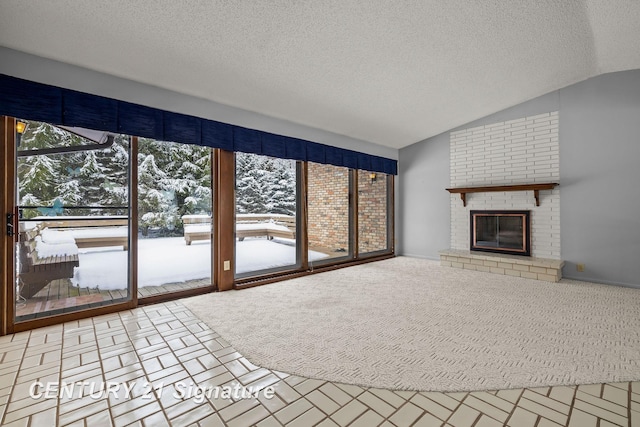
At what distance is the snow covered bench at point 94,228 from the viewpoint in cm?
294

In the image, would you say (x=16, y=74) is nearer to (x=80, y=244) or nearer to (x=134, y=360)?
(x=80, y=244)

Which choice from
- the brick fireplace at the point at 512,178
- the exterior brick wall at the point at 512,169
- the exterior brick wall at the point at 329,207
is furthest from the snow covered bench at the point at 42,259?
the exterior brick wall at the point at 512,169

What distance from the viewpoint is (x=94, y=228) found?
10.3ft

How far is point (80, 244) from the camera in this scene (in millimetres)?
3088

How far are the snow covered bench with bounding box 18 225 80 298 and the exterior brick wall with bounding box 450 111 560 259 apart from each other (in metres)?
5.87

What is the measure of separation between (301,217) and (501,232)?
138 inches

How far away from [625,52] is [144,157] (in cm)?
591

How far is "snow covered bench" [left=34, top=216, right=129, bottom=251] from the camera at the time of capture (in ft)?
9.65

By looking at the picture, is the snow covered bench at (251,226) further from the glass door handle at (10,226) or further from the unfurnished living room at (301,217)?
the glass door handle at (10,226)

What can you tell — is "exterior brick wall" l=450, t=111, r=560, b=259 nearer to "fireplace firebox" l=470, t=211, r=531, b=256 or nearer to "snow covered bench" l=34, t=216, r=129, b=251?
"fireplace firebox" l=470, t=211, r=531, b=256

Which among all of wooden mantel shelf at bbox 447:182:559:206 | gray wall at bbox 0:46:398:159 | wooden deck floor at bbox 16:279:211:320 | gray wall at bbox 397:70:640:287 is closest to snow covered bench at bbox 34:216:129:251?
wooden deck floor at bbox 16:279:211:320

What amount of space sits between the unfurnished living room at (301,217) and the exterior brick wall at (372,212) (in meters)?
0.75

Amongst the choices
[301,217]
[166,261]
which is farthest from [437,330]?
[166,261]

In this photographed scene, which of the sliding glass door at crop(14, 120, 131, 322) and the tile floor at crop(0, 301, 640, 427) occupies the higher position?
the sliding glass door at crop(14, 120, 131, 322)
